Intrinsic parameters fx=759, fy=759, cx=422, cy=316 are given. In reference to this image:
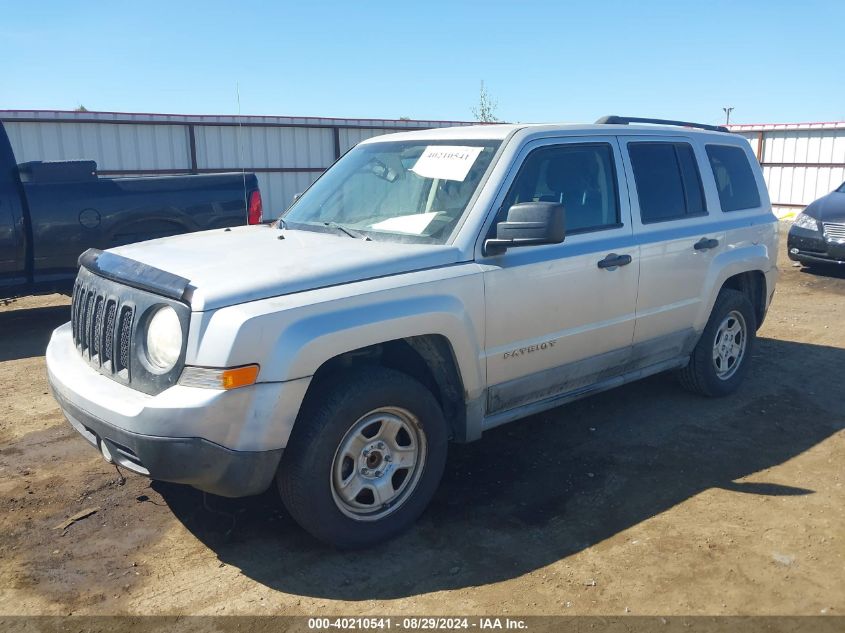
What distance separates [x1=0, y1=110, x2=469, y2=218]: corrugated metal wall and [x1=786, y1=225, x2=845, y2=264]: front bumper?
9117 mm

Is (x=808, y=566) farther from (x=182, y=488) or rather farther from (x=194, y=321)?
(x=182, y=488)

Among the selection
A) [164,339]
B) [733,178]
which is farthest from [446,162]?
[733,178]

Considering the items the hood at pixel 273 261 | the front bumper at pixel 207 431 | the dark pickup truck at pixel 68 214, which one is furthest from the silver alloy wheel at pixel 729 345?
the dark pickup truck at pixel 68 214

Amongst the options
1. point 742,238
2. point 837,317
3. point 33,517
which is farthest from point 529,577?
point 837,317

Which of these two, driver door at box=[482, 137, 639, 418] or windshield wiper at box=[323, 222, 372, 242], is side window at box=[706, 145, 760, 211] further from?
windshield wiper at box=[323, 222, 372, 242]

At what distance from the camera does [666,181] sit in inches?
198

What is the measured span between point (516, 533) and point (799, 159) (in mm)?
20159

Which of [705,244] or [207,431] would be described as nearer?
[207,431]

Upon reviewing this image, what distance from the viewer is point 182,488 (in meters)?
4.21

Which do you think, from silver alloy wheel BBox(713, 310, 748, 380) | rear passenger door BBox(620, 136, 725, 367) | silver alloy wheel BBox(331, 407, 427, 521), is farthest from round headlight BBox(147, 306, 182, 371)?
silver alloy wheel BBox(713, 310, 748, 380)

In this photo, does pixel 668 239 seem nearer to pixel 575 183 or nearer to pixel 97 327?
pixel 575 183

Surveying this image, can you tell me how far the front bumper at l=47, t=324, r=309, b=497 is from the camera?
9.89ft

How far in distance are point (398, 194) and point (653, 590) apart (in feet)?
7.97

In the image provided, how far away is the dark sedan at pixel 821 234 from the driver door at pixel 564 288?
25.4 ft
